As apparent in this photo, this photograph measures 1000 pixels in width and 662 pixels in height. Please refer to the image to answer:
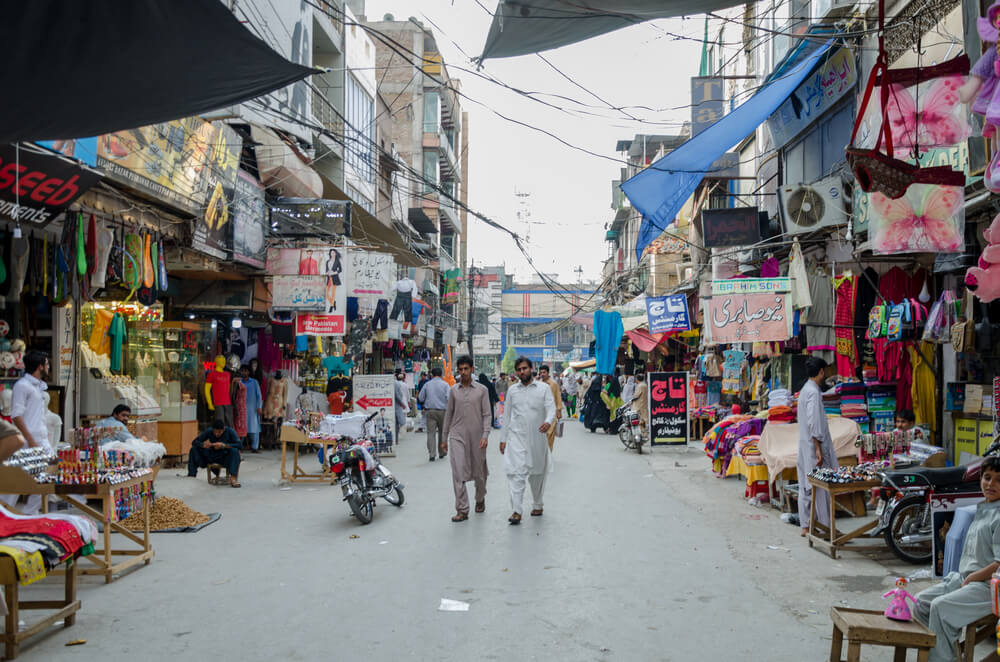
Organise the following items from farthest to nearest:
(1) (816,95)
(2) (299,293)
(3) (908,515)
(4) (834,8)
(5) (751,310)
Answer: (2) (299,293)
(1) (816,95)
(5) (751,310)
(4) (834,8)
(3) (908,515)

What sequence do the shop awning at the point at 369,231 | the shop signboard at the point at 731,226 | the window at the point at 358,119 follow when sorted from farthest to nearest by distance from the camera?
1. the window at the point at 358,119
2. the shop awning at the point at 369,231
3. the shop signboard at the point at 731,226

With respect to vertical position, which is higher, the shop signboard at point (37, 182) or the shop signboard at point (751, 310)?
the shop signboard at point (37, 182)

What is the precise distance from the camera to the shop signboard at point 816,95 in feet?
43.5

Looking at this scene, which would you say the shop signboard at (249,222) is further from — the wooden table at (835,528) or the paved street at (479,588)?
the wooden table at (835,528)

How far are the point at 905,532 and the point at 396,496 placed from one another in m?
6.16

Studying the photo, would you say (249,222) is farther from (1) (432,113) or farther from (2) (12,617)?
(1) (432,113)

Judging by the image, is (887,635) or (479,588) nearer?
(887,635)

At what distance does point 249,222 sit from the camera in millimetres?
15750

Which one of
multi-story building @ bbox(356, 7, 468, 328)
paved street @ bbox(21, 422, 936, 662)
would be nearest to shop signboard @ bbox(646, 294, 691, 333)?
paved street @ bbox(21, 422, 936, 662)

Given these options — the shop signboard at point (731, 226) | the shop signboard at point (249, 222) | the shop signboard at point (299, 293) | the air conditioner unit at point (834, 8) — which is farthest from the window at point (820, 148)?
the shop signboard at point (249, 222)

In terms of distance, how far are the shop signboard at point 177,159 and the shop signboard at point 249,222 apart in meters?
0.57

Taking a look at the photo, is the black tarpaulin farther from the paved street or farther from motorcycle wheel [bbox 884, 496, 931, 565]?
motorcycle wheel [bbox 884, 496, 931, 565]

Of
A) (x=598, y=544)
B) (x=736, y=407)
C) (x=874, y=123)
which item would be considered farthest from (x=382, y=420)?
(x=874, y=123)

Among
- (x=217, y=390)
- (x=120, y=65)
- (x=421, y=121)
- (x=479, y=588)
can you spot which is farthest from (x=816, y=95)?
(x=421, y=121)
